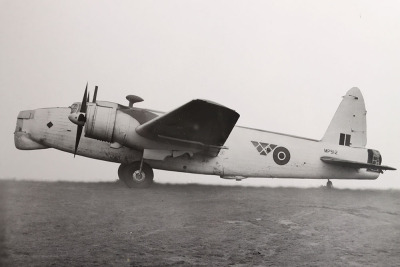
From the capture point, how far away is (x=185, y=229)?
5453 mm

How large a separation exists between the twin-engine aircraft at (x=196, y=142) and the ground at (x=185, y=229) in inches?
45.5

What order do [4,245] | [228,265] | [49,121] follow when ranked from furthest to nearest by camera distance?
1. [49,121]
2. [228,265]
3. [4,245]

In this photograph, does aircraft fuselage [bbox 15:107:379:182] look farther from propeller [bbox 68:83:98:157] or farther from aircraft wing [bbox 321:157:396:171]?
propeller [bbox 68:83:98:157]

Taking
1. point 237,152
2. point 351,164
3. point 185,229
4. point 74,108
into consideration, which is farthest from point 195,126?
point 351,164

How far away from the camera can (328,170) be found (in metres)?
10.6

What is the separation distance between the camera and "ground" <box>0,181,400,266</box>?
14.0ft

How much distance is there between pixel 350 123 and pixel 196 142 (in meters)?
5.02

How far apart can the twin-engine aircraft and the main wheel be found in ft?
0.08

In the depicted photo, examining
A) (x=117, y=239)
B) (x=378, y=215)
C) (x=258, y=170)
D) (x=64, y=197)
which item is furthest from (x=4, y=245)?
(x=258, y=170)

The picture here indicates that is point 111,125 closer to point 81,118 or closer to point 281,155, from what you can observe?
point 81,118

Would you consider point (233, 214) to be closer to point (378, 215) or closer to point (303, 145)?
point (378, 215)

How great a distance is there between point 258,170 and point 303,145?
4.80ft

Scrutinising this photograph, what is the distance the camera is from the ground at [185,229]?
4258 mm

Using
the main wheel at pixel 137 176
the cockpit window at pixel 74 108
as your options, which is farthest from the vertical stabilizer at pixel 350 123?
the cockpit window at pixel 74 108
